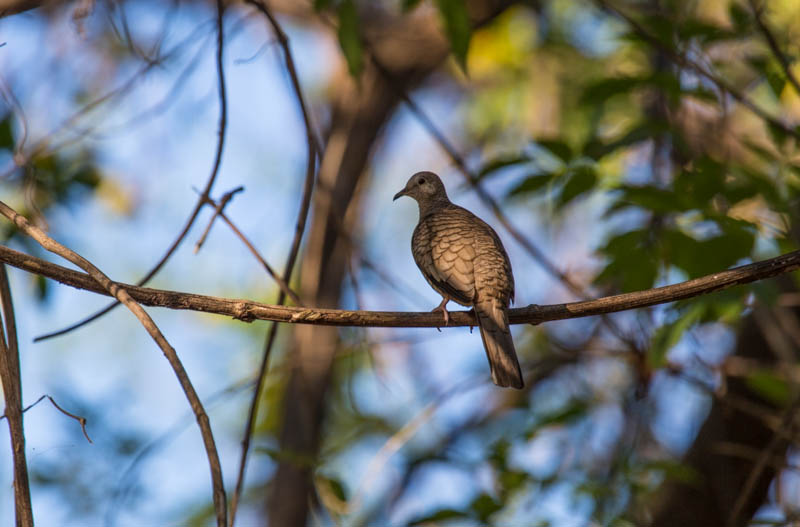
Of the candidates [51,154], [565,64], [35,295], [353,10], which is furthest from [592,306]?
[565,64]

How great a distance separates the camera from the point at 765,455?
15.1 ft

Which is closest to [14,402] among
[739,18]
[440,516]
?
[440,516]

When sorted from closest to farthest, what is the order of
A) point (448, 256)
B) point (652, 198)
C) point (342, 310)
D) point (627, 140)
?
1. point (342, 310)
2. point (652, 198)
3. point (627, 140)
4. point (448, 256)

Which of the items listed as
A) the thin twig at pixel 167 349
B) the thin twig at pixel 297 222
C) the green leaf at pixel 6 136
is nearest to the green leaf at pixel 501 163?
the thin twig at pixel 297 222

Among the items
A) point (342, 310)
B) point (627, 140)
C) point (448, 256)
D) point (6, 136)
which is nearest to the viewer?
point (342, 310)

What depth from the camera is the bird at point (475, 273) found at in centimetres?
371

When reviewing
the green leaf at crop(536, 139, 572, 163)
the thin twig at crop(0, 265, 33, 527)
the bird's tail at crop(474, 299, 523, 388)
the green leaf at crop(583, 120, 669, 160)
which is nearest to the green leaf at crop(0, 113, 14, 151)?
the thin twig at crop(0, 265, 33, 527)

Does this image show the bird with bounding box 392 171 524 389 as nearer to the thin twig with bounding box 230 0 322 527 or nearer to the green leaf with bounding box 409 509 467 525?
the thin twig with bounding box 230 0 322 527

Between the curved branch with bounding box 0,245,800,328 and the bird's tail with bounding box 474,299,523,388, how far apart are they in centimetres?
63

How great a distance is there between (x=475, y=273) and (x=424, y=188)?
2017 millimetres

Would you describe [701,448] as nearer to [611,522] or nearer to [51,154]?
[611,522]

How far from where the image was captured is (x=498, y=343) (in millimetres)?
3760

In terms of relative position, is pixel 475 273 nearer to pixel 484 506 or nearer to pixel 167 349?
pixel 484 506

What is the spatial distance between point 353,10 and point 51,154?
9.25 feet
